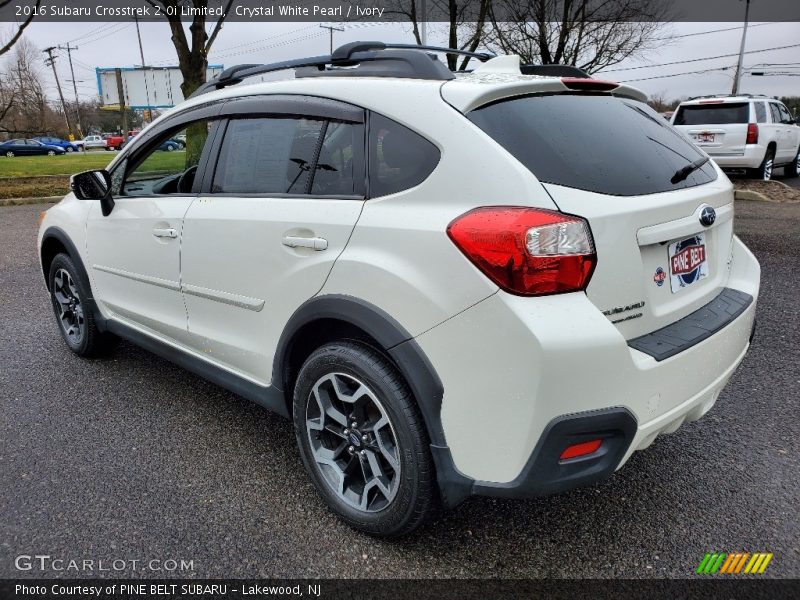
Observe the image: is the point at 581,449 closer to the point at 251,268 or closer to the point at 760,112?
the point at 251,268

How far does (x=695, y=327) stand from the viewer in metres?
2.10

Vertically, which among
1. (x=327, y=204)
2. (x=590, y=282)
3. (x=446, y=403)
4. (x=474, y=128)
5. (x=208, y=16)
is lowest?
(x=446, y=403)

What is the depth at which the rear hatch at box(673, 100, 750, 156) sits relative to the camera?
12.0 m

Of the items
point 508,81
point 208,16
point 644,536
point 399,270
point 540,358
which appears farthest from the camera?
point 208,16

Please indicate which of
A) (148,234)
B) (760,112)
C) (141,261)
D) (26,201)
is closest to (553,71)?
(148,234)

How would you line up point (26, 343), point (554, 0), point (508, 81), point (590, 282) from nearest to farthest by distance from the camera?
point (590, 282) < point (508, 81) < point (26, 343) < point (554, 0)

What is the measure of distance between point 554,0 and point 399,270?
58.2 ft

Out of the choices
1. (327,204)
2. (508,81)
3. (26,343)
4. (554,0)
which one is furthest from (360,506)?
(554,0)

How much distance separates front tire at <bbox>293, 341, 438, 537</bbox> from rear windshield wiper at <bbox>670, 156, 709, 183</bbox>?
4.14ft

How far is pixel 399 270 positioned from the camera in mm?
1932

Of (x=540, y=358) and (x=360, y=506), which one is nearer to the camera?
(x=540, y=358)

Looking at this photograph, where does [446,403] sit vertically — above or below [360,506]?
above

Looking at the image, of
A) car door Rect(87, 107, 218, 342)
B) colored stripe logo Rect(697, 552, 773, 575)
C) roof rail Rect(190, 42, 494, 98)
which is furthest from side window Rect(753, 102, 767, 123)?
car door Rect(87, 107, 218, 342)

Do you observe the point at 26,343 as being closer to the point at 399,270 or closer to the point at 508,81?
the point at 399,270
